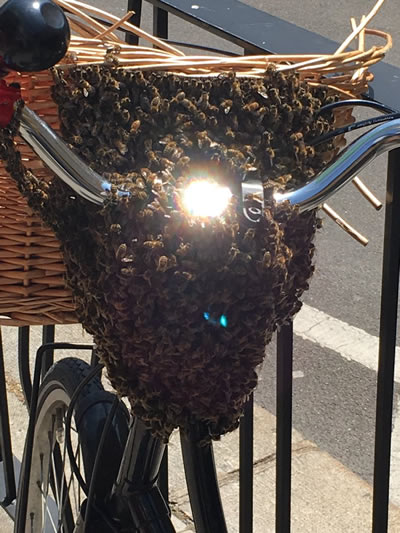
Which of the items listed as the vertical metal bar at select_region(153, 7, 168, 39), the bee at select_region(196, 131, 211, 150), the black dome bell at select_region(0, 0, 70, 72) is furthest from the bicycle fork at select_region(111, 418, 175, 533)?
the vertical metal bar at select_region(153, 7, 168, 39)

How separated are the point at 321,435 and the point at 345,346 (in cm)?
64

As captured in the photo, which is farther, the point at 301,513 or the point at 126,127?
the point at 301,513

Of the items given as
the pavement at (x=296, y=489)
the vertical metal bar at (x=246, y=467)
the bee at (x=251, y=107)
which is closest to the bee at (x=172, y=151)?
the bee at (x=251, y=107)

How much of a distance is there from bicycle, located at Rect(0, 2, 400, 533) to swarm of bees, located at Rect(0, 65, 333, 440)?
0.16 feet

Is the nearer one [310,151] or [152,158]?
[152,158]

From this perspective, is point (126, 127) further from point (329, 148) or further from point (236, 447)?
point (236, 447)

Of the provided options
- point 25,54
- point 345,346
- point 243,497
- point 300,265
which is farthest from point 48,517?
point 345,346

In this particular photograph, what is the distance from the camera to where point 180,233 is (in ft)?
3.32

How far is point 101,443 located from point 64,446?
0.18 metres

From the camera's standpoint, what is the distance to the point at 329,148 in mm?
1264

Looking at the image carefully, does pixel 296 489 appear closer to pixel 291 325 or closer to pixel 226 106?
pixel 291 325

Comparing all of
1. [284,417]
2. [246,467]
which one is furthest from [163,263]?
[246,467]

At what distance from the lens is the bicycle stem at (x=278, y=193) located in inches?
40.2

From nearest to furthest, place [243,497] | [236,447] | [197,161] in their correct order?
[197,161] < [243,497] < [236,447]
